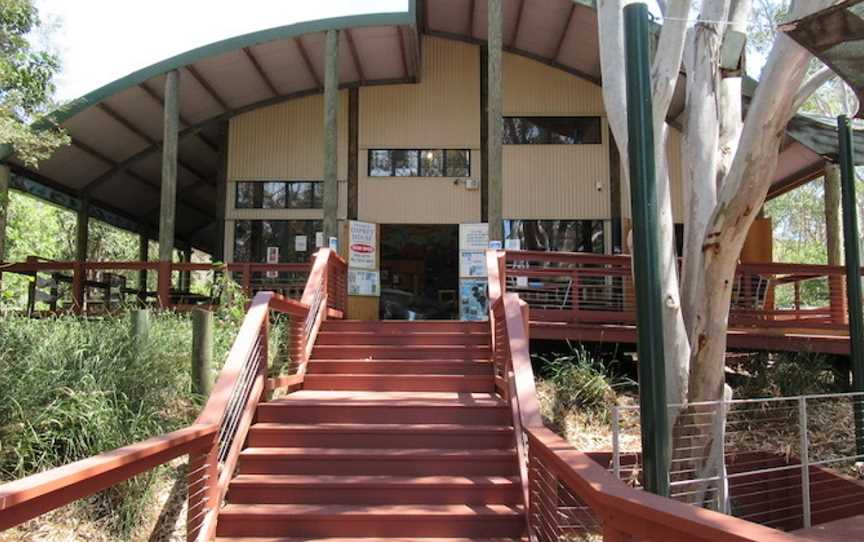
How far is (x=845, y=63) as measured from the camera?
3.55 m

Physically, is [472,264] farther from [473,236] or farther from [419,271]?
[419,271]

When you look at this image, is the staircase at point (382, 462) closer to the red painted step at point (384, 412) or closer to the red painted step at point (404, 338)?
the red painted step at point (384, 412)

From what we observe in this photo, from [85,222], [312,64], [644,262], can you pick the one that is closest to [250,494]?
[644,262]

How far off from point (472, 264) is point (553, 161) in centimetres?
309

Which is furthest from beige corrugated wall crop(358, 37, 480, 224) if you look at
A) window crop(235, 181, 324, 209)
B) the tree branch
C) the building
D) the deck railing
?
the tree branch

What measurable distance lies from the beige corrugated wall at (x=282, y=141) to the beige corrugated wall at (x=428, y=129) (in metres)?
A: 0.85

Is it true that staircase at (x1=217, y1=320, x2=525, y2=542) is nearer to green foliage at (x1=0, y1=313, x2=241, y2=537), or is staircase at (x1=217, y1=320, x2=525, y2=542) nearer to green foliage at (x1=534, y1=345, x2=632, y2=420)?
green foliage at (x1=0, y1=313, x2=241, y2=537)

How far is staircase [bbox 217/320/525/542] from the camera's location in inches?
163

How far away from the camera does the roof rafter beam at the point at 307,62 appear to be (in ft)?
42.3

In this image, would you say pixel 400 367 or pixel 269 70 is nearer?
pixel 400 367

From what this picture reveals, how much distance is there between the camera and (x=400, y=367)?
662 cm

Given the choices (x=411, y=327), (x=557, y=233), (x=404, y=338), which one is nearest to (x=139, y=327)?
(x=404, y=338)

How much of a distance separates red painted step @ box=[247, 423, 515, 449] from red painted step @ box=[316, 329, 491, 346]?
2.16 m

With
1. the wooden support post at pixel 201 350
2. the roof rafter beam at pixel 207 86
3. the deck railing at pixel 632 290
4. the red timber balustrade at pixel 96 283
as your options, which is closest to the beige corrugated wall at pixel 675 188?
the deck railing at pixel 632 290
